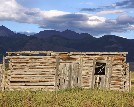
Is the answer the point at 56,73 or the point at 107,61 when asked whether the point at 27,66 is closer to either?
the point at 56,73

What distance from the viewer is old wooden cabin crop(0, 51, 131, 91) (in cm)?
2744

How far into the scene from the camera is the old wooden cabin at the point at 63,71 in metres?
27.4

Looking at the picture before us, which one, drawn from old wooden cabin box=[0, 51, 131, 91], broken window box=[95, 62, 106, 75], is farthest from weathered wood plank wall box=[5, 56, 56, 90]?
broken window box=[95, 62, 106, 75]

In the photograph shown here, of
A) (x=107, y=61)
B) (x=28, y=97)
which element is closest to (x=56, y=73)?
(x=107, y=61)

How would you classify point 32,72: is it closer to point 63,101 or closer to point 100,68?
point 100,68

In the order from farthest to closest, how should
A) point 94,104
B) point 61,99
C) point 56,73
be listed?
1. point 56,73
2. point 61,99
3. point 94,104

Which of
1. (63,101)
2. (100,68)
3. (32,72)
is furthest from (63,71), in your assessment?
(63,101)

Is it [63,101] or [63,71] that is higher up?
[63,71]

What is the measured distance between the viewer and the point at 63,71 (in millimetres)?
27328

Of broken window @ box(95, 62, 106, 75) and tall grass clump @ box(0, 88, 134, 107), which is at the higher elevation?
broken window @ box(95, 62, 106, 75)

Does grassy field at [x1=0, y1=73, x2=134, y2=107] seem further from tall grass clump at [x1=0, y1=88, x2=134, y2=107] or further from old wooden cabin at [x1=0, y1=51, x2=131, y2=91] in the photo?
old wooden cabin at [x1=0, y1=51, x2=131, y2=91]

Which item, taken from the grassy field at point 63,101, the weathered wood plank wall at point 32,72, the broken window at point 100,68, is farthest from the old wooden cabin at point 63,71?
the grassy field at point 63,101

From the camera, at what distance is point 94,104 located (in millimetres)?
16172

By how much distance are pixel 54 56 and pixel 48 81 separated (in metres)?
2.07
